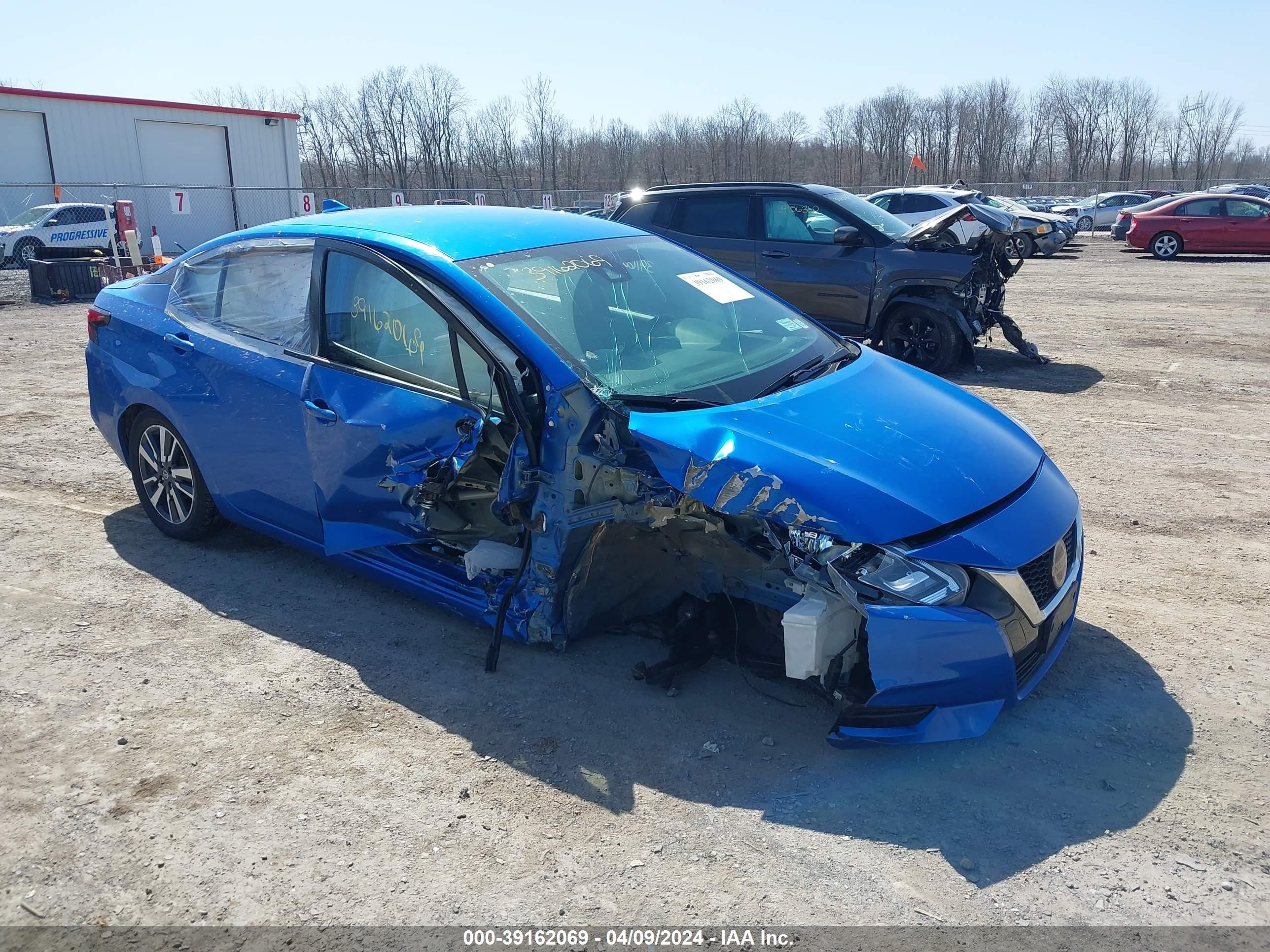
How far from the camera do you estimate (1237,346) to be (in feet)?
34.5

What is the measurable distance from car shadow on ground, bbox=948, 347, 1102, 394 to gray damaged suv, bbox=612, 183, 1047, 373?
0.17 metres

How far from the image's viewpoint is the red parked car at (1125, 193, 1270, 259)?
22.0 m

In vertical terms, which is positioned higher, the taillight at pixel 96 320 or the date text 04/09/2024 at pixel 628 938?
the taillight at pixel 96 320

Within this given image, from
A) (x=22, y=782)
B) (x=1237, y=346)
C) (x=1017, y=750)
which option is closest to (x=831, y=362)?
(x=1017, y=750)

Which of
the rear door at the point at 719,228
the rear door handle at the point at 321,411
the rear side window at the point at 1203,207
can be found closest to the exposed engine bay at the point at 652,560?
the rear door handle at the point at 321,411

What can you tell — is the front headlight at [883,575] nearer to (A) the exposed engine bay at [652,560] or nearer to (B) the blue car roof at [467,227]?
(A) the exposed engine bay at [652,560]

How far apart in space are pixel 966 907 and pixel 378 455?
2.72m

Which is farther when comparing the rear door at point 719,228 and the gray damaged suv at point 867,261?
the rear door at point 719,228

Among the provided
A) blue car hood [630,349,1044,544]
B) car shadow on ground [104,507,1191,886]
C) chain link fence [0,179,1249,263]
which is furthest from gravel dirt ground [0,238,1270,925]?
chain link fence [0,179,1249,263]

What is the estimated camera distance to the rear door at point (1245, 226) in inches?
864

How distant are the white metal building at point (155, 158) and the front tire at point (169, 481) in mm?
19820

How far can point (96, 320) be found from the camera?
525 cm

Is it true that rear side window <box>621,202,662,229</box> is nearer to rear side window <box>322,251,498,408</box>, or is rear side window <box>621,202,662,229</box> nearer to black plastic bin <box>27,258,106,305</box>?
rear side window <box>322,251,498,408</box>

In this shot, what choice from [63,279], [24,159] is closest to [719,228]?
[63,279]
